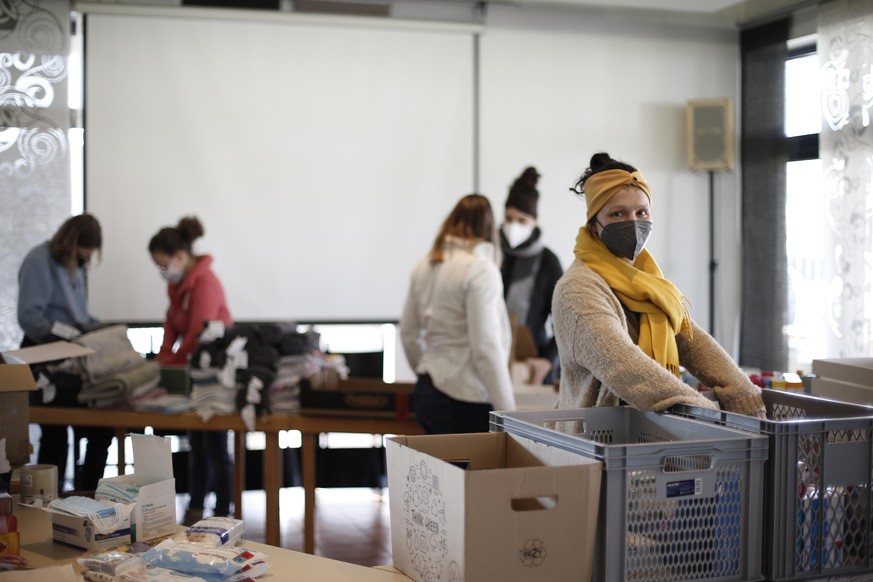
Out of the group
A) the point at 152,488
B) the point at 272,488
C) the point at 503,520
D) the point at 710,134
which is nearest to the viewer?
the point at 503,520

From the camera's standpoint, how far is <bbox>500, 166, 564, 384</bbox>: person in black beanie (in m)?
4.58

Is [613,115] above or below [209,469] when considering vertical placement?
above

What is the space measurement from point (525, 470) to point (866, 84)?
4741 millimetres

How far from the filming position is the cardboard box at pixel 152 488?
196 cm

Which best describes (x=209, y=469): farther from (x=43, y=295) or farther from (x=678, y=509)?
(x=678, y=509)

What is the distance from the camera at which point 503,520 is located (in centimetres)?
147

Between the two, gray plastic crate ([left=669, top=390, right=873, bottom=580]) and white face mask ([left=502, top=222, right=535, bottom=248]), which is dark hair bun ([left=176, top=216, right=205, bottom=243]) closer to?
white face mask ([left=502, top=222, right=535, bottom=248])

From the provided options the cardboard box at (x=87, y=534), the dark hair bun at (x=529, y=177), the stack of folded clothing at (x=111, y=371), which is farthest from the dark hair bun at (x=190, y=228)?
the cardboard box at (x=87, y=534)

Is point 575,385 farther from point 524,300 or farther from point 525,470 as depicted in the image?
point 524,300

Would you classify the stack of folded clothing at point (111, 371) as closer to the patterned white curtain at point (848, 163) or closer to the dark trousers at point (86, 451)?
the dark trousers at point (86, 451)

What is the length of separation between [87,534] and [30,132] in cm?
396

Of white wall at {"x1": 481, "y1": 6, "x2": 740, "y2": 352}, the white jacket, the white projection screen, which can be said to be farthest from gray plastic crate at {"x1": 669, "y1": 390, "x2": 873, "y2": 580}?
white wall at {"x1": 481, "y1": 6, "x2": 740, "y2": 352}

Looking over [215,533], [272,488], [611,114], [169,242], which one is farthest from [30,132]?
[215,533]

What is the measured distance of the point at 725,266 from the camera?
6645 mm
